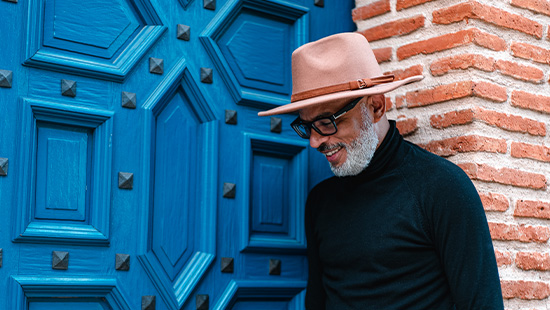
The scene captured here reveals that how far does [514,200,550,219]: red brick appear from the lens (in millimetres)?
2713

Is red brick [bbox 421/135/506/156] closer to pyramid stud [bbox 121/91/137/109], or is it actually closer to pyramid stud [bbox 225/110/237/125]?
pyramid stud [bbox 225/110/237/125]

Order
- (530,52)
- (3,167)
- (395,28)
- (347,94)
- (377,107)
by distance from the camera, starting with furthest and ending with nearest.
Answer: (395,28) → (530,52) → (377,107) → (347,94) → (3,167)

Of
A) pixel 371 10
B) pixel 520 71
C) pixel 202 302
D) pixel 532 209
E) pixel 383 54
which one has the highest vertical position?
pixel 371 10

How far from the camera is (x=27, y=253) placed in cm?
222

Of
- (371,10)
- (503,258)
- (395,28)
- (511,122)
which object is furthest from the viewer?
(371,10)

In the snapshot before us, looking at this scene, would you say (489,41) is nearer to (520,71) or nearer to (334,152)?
(520,71)

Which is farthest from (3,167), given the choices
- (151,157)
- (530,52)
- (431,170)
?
(530,52)

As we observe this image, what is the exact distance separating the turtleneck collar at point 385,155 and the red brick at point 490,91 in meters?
0.37

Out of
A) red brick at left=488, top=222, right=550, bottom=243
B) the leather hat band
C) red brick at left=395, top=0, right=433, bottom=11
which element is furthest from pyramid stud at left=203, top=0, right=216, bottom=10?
red brick at left=488, top=222, right=550, bottom=243

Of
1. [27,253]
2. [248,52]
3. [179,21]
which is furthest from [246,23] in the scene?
[27,253]

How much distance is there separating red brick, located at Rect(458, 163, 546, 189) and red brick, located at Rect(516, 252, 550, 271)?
0.85 ft

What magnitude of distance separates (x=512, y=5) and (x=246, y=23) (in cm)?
104

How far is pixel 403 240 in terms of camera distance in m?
2.34

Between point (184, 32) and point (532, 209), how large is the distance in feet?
4.81
